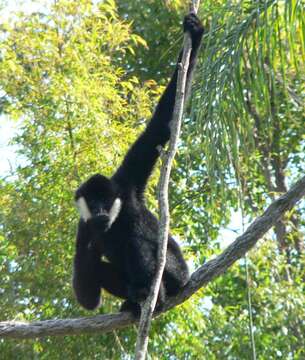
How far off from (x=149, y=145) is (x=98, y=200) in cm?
61

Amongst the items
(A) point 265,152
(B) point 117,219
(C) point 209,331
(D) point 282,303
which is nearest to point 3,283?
(B) point 117,219

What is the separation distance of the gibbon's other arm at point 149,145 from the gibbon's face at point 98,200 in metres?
0.25

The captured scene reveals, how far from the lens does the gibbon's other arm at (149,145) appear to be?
18.0 ft

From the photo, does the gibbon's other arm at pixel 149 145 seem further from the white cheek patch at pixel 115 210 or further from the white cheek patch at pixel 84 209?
the white cheek patch at pixel 84 209

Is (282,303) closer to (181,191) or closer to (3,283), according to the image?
(181,191)

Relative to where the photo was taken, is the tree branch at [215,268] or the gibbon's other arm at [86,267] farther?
the gibbon's other arm at [86,267]

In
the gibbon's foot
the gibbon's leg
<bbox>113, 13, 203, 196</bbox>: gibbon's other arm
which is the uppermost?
the gibbon's foot

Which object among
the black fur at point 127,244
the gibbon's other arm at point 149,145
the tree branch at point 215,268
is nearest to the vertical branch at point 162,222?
the tree branch at point 215,268

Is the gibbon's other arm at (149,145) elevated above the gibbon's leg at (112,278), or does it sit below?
above

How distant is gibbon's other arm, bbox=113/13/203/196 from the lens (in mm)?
5477

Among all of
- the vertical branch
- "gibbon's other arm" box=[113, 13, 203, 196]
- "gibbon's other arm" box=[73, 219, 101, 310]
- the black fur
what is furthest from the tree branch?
"gibbon's other arm" box=[113, 13, 203, 196]

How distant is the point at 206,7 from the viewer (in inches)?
234

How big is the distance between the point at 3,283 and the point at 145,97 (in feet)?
7.81

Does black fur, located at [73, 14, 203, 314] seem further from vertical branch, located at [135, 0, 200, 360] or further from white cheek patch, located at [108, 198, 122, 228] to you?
vertical branch, located at [135, 0, 200, 360]
